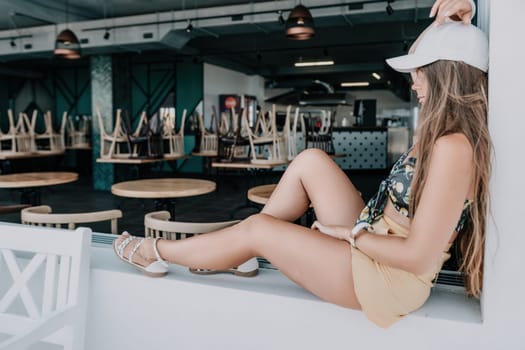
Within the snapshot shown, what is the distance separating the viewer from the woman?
115 cm

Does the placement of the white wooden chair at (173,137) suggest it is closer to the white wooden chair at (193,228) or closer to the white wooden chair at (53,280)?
the white wooden chair at (193,228)

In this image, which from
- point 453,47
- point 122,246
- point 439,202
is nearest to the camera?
point 439,202

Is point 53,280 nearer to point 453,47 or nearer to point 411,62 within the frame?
point 411,62

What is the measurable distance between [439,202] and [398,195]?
214 mm

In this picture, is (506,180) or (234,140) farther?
(234,140)

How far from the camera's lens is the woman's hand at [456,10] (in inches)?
49.5

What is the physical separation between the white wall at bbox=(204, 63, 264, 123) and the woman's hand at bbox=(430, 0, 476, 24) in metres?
11.0

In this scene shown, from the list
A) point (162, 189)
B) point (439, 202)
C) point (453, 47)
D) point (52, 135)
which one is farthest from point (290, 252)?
point (52, 135)

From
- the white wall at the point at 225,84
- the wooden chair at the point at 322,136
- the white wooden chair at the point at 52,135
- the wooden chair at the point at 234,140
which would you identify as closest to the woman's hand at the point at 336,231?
the wooden chair at the point at 234,140

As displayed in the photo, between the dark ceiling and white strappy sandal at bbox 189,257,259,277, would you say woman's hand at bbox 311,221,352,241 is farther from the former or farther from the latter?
the dark ceiling

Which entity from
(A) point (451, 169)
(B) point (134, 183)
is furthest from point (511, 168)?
(B) point (134, 183)

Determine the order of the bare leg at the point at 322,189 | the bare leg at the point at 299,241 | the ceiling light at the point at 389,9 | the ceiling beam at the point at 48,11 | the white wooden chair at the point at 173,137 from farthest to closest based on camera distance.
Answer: the white wooden chair at the point at 173,137 → the ceiling beam at the point at 48,11 → the ceiling light at the point at 389,9 → the bare leg at the point at 322,189 → the bare leg at the point at 299,241

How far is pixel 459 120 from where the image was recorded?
121cm

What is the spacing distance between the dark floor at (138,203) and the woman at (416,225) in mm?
3403
